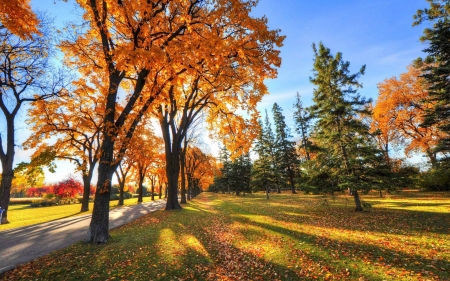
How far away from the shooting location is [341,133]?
14.1 meters

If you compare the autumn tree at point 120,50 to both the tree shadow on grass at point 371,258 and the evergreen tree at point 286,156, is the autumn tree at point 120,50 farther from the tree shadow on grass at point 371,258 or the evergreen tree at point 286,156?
the evergreen tree at point 286,156

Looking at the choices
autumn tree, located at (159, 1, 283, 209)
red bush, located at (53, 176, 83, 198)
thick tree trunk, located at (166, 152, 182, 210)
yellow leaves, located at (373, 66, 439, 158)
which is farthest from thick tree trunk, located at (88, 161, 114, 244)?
red bush, located at (53, 176, 83, 198)

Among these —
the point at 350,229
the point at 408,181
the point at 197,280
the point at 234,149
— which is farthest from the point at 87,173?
the point at 408,181

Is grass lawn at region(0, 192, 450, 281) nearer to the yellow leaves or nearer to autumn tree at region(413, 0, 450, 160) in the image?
autumn tree at region(413, 0, 450, 160)

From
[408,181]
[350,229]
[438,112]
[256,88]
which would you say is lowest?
[350,229]

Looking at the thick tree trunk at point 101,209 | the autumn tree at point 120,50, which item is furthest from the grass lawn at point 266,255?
the autumn tree at point 120,50

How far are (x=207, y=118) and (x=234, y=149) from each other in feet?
16.0

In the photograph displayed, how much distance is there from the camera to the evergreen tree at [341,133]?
13375mm

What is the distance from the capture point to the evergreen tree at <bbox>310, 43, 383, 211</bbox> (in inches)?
527

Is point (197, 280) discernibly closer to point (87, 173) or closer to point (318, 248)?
point (318, 248)

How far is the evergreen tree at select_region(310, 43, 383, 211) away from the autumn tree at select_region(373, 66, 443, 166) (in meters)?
15.9

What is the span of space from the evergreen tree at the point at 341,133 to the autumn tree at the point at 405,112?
1593 centimetres

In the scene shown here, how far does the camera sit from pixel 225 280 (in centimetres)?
528

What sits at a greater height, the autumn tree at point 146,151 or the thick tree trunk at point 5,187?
the autumn tree at point 146,151
